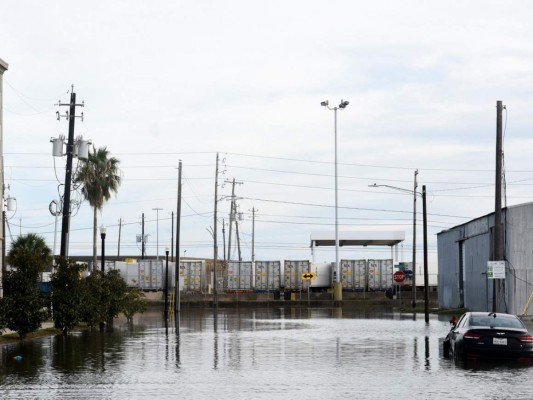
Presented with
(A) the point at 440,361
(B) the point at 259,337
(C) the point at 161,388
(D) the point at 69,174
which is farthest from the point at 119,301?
(C) the point at 161,388

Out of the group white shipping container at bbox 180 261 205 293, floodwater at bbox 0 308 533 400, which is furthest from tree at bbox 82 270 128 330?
white shipping container at bbox 180 261 205 293

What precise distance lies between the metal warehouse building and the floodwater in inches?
468

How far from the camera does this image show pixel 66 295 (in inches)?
1320

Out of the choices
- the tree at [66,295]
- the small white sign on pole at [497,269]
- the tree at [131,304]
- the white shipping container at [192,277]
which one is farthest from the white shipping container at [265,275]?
the small white sign on pole at [497,269]

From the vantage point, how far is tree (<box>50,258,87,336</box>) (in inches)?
1315

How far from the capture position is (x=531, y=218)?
146ft

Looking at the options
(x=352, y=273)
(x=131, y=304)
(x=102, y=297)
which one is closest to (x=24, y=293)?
(x=102, y=297)

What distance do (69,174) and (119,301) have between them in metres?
6.15

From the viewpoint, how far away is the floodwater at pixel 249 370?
15594mm

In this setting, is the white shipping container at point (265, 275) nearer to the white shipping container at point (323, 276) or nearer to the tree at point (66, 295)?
the white shipping container at point (323, 276)

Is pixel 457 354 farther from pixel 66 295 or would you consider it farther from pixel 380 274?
pixel 380 274

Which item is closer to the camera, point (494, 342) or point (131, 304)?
point (494, 342)

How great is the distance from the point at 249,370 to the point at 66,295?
15518 mm

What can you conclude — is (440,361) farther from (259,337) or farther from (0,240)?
(0,240)
